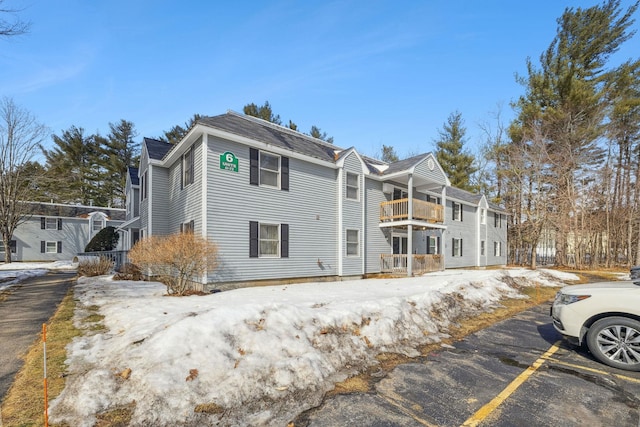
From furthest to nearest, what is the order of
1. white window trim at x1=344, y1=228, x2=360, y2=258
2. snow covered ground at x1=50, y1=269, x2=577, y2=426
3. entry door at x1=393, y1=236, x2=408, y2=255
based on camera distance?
1. entry door at x1=393, y1=236, x2=408, y2=255
2. white window trim at x1=344, y1=228, x2=360, y2=258
3. snow covered ground at x1=50, y1=269, x2=577, y2=426

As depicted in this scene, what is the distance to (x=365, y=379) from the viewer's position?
4.34 meters

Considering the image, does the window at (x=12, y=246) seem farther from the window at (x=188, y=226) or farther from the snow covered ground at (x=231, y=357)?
the snow covered ground at (x=231, y=357)

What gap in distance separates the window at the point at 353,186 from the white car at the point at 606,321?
11.0 metres

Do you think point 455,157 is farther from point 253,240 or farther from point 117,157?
point 117,157

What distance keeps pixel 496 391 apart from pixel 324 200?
1131 cm

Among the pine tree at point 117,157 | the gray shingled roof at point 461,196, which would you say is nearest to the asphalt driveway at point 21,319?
the gray shingled roof at point 461,196

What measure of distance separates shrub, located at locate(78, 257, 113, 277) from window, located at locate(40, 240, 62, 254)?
20.8 metres

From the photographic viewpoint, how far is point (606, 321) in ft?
16.3

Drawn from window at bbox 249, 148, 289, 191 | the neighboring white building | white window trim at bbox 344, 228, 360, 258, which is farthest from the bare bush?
the neighboring white building

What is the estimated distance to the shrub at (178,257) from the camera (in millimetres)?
9336

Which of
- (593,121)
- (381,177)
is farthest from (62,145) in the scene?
(593,121)

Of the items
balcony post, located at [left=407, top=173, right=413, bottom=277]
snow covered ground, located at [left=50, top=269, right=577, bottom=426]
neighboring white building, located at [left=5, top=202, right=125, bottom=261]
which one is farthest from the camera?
neighboring white building, located at [left=5, top=202, right=125, bottom=261]

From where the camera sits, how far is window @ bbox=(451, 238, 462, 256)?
2325 centimetres

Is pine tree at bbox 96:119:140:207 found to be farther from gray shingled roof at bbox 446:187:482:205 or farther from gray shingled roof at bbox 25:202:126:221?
gray shingled roof at bbox 446:187:482:205
